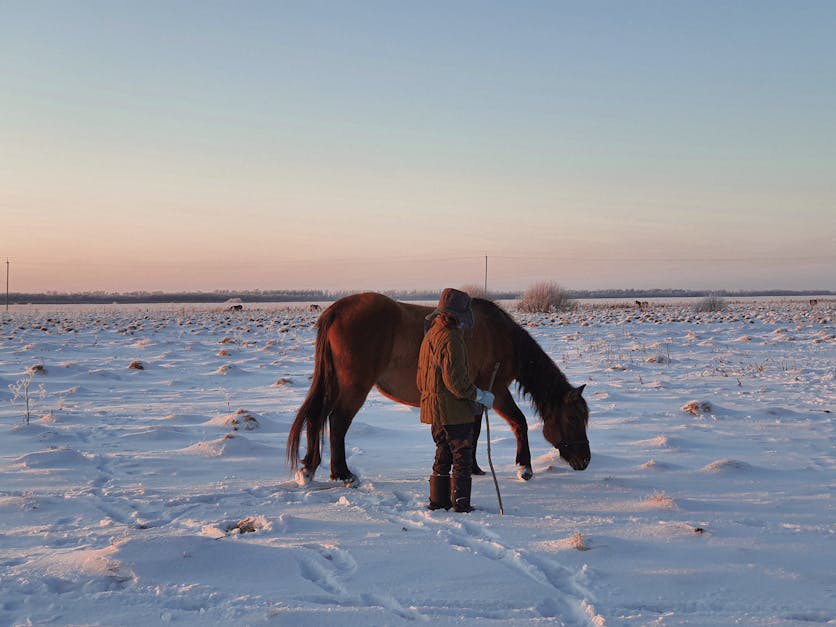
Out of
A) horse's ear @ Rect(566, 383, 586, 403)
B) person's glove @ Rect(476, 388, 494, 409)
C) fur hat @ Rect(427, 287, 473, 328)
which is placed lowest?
horse's ear @ Rect(566, 383, 586, 403)

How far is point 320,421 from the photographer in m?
5.93

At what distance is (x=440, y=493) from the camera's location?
192 inches

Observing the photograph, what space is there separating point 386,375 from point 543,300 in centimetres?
3031

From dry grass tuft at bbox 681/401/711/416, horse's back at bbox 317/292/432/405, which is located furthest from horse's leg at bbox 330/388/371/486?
dry grass tuft at bbox 681/401/711/416

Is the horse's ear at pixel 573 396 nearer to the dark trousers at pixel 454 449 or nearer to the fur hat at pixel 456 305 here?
the dark trousers at pixel 454 449

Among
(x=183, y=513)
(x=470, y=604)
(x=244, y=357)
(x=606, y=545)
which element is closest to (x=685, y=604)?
(x=606, y=545)

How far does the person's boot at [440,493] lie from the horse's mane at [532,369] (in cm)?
183

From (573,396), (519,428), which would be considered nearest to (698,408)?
(573,396)

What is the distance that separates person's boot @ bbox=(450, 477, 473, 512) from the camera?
4.82m

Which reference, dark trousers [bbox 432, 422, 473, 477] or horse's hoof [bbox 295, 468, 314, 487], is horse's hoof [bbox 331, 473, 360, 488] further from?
dark trousers [bbox 432, 422, 473, 477]

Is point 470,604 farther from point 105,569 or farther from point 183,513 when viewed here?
point 183,513

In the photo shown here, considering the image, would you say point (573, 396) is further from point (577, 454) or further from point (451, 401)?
point (451, 401)

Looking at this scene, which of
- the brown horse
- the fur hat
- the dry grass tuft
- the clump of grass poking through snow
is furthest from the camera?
the dry grass tuft

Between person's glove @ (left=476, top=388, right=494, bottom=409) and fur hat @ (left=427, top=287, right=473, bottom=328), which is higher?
fur hat @ (left=427, top=287, right=473, bottom=328)
